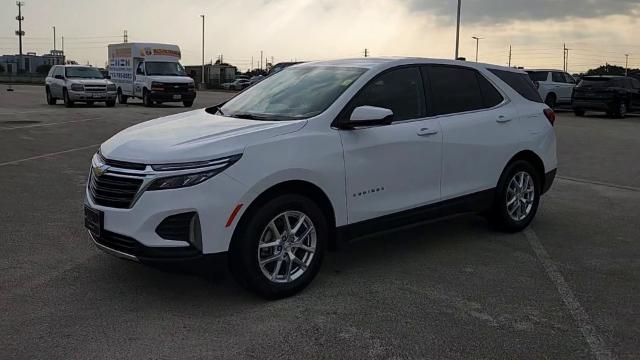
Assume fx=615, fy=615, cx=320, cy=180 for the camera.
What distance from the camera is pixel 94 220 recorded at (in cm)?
425

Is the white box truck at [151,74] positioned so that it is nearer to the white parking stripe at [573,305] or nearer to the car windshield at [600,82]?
the car windshield at [600,82]

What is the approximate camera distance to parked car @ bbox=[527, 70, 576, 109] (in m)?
27.6

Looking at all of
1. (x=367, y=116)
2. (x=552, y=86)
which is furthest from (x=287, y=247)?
(x=552, y=86)

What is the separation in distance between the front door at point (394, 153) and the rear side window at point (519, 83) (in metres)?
1.36

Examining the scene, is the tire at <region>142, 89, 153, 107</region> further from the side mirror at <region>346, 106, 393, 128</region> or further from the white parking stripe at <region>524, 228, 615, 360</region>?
the side mirror at <region>346, 106, 393, 128</region>

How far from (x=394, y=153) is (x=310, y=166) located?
91 cm

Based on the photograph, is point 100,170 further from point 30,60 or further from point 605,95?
point 30,60

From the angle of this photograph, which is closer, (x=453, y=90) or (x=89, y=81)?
(x=453, y=90)

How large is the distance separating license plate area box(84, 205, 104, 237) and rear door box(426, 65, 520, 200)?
2874mm

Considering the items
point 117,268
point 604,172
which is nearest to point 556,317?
point 117,268

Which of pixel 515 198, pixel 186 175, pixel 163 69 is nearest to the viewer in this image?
pixel 186 175

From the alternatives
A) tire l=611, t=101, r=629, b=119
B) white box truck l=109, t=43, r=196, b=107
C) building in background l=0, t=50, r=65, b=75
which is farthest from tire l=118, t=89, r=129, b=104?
building in background l=0, t=50, r=65, b=75

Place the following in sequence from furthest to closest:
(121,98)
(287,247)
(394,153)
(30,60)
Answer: (30,60) < (121,98) < (394,153) < (287,247)

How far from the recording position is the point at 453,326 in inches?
156
